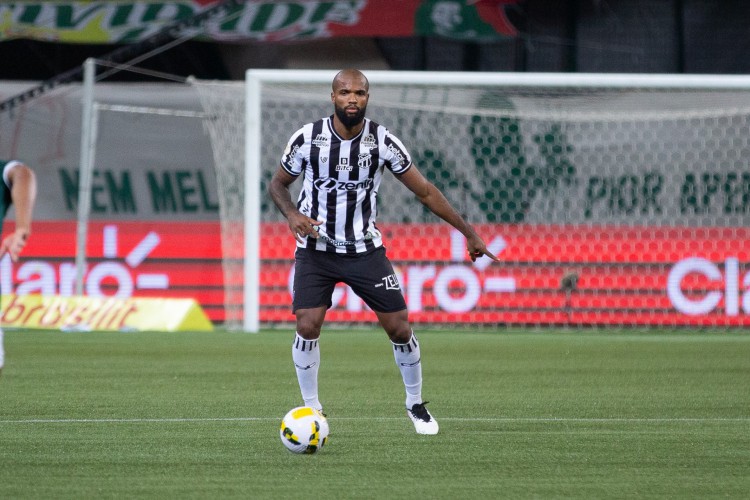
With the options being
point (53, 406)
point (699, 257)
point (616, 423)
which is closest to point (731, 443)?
point (616, 423)

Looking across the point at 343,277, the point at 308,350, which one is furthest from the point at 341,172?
the point at 308,350

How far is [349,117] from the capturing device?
7320 mm

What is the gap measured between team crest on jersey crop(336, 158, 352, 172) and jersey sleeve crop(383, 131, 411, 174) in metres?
0.20

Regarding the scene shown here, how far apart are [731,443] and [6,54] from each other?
15.6 m

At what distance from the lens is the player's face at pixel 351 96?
23.8ft

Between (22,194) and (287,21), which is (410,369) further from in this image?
(287,21)

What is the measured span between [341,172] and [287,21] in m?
11.9

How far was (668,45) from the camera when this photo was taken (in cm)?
1972

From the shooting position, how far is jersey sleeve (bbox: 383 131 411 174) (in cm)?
746

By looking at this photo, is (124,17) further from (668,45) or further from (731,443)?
(731,443)

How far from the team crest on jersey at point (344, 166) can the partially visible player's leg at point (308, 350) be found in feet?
2.52

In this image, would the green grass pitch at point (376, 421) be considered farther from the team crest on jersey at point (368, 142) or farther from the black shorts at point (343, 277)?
the team crest on jersey at point (368, 142)

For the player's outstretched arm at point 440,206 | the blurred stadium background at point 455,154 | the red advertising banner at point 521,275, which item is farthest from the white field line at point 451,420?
the red advertising banner at point 521,275

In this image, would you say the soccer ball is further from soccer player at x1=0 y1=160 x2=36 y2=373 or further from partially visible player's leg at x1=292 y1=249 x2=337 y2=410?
soccer player at x1=0 y1=160 x2=36 y2=373
